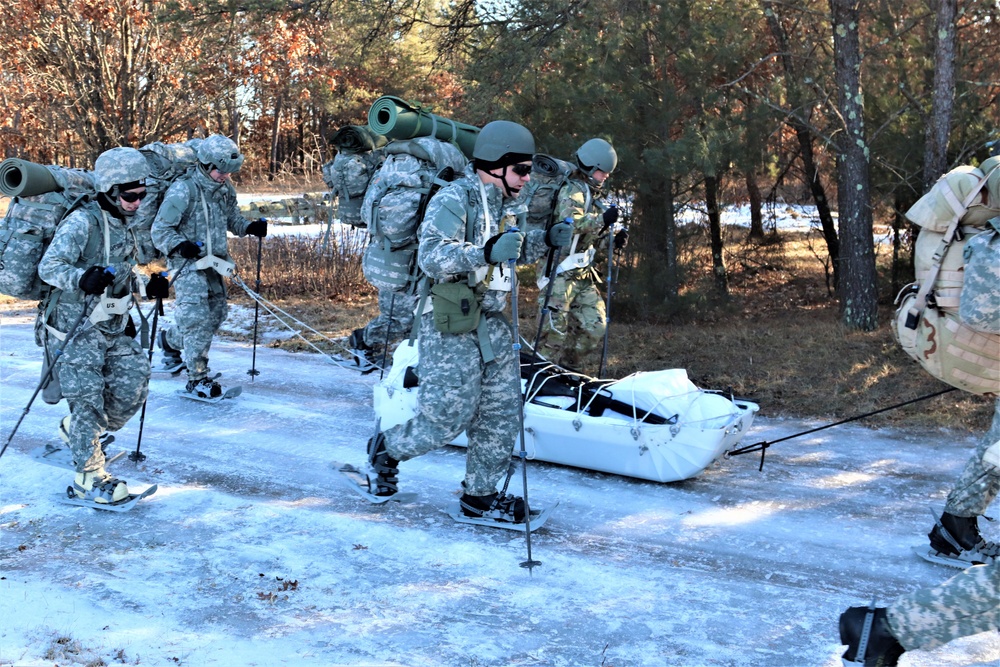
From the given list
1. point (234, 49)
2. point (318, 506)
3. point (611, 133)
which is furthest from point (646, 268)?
point (234, 49)

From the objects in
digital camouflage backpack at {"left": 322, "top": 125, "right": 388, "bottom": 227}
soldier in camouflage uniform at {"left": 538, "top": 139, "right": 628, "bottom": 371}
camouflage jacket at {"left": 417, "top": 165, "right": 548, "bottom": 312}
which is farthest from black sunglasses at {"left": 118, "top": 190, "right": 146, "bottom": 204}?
soldier in camouflage uniform at {"left": 538, "top": 139, "right": 628, "bottom": 371}

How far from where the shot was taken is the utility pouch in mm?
5195

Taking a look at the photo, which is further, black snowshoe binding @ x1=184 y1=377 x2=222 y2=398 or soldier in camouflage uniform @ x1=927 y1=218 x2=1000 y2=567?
black snowshoe binding @ x1=184 y1=377 x2=222 y2=398

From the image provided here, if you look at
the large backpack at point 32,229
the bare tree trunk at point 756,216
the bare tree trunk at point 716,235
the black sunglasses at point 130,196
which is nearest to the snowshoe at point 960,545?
the black sunglasses at point 130,196

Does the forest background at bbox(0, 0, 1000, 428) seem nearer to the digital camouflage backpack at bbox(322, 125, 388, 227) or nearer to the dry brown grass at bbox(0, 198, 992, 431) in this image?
the dry brown grass at bbox(0, 198, 992, 431)

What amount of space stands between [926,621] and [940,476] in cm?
332

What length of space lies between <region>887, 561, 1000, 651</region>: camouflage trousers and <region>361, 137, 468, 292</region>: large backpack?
4484mm

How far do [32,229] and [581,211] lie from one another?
4368 mm

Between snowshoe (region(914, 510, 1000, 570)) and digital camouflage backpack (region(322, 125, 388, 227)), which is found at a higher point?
digital camouflage backpack (region(322, 125, 388, 227))

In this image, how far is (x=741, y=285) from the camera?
46.1 feet

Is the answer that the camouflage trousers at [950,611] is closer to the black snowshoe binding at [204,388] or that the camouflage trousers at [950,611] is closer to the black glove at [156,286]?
the black glove at [156,286]

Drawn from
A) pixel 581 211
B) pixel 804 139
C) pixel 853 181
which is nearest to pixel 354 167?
pixel 581 211

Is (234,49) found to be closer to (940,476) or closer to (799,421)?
(799,421)

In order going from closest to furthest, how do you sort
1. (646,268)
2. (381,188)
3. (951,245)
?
(951,245), (381,188), (646,268)
